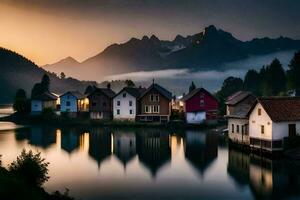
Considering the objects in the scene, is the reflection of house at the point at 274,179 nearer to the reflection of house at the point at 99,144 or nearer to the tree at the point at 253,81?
the reflection of house at the point at 99,144

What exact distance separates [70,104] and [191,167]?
78.0 m

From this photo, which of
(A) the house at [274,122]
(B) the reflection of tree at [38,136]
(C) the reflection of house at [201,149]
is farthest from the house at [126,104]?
(A) the house at [274,122]

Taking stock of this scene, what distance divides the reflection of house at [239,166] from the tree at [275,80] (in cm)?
7375

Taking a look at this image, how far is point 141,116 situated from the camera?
346ft

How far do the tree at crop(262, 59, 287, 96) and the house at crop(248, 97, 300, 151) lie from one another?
75.9 m

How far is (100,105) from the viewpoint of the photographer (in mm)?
112312

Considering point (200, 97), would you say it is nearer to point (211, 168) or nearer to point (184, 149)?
point (184, 149)

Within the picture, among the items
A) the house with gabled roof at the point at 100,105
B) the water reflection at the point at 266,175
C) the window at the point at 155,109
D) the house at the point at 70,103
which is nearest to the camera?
the water reflection at the point at 266,175

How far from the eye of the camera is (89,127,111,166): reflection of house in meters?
58.1

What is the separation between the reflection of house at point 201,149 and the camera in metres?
52.4

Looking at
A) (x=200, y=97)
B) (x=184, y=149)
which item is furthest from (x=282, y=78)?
(x=184, y=149)

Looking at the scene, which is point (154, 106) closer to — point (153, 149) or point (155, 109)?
point (155, 109)

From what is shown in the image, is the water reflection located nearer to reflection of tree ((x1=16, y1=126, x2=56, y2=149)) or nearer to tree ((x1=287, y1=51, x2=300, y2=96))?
reflection of tree ((x1=16, y1=126, x2=56, y2=149))

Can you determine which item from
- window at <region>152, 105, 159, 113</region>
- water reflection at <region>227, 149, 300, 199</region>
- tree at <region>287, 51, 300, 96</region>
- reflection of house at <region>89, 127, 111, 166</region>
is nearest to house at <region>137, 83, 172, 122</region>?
window at <region>152, 105, 159, 113</region>
